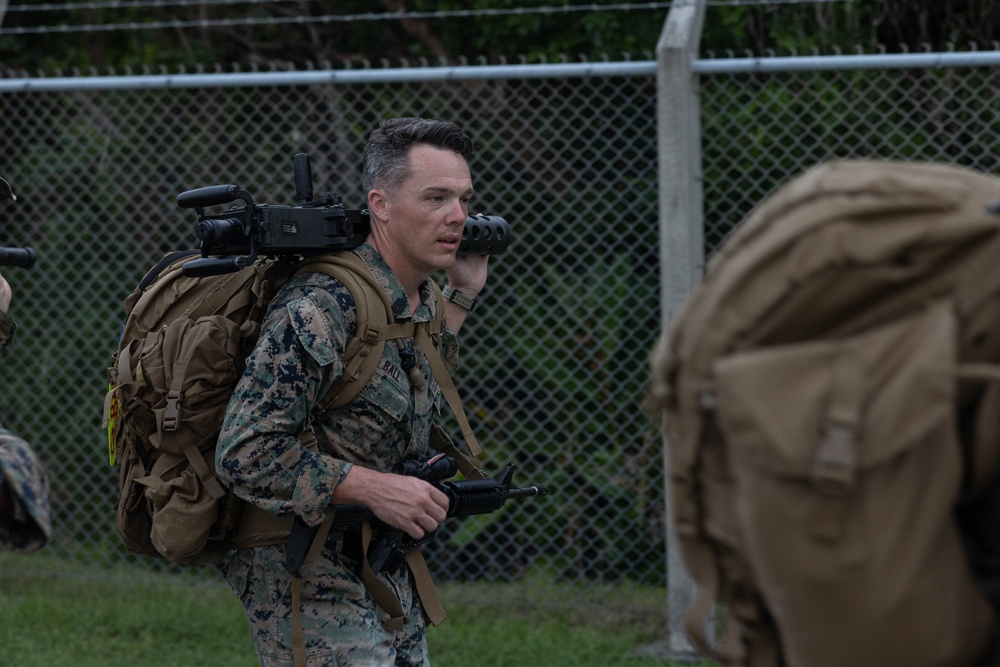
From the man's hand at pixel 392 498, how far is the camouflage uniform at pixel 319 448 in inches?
1.4

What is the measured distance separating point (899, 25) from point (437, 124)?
370 centimetres

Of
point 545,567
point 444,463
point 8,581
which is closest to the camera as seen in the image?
point 444,463

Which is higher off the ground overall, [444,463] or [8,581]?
[444,463]

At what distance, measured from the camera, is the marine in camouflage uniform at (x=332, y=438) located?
2840 mm

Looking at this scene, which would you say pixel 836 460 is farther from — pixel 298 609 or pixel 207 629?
pixel 207 629

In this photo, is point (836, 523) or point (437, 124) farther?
point (437, 124)

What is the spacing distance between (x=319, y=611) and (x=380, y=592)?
0.15m

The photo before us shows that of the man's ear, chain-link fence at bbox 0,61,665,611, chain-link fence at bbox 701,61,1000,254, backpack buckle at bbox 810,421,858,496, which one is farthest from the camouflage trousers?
chain-link fence at bbox 701,61,1000,254

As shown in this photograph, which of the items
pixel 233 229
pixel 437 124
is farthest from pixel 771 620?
pixel 437 124

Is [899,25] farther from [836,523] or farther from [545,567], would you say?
[836,523]

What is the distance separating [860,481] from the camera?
4.62 feet

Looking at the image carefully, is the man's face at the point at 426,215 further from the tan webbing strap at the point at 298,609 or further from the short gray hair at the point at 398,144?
the tan webbing strap at the point at 298,609

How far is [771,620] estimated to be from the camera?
1.62 m

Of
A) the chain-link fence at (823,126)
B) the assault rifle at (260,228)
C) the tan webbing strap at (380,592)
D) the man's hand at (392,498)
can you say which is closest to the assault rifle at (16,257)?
the assault rifle at (260,228)
